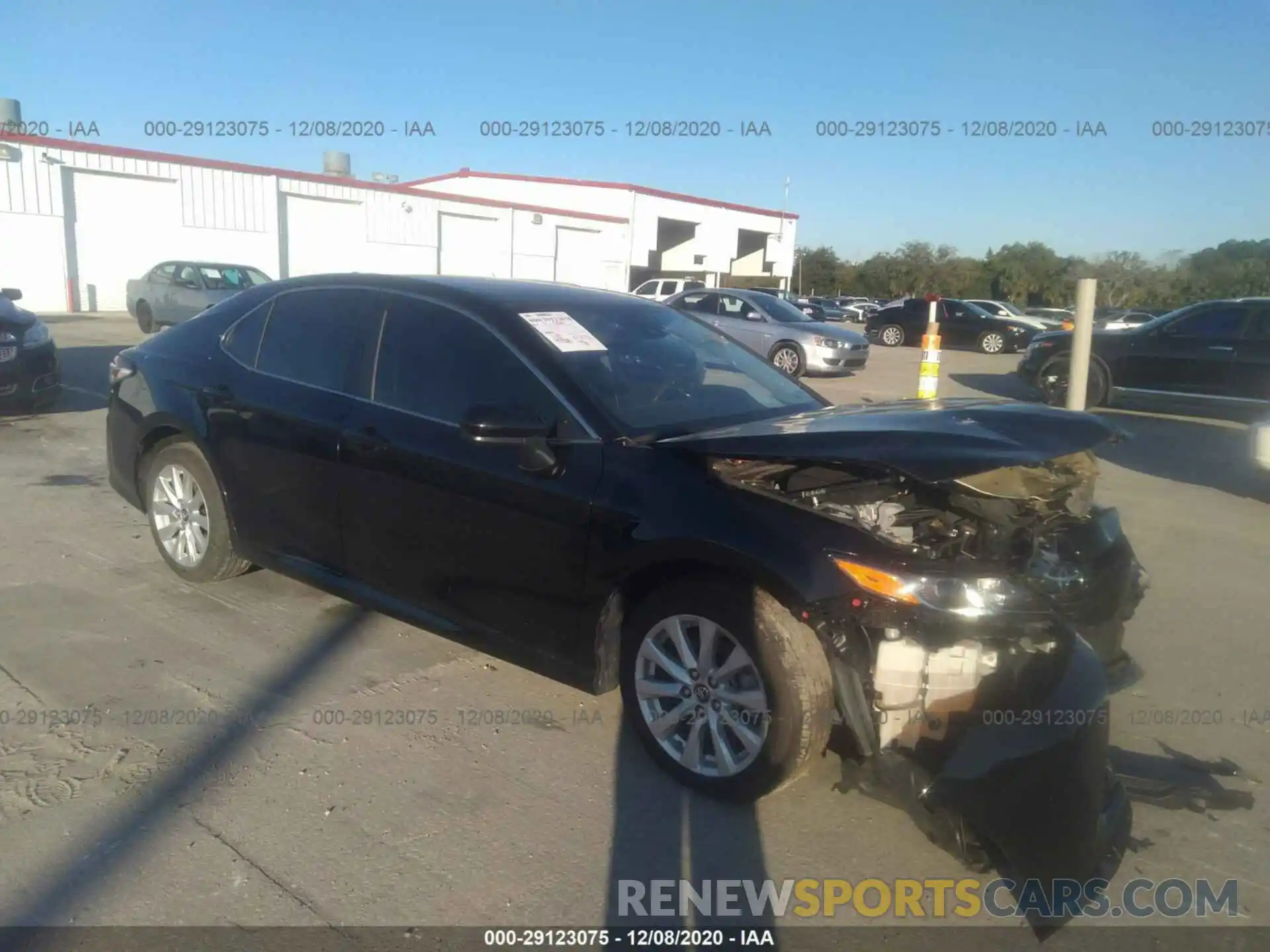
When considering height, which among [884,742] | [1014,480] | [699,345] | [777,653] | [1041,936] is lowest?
[1041,936]

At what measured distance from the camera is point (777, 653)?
3053 millimetres

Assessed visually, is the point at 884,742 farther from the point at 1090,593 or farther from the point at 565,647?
the point at 565,647

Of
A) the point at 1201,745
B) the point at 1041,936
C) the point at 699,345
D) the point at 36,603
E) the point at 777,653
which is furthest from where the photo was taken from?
the point at 36,603

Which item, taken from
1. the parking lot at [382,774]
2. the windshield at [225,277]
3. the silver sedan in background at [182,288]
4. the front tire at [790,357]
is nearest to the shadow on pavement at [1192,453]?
the parking lot at [382,774]

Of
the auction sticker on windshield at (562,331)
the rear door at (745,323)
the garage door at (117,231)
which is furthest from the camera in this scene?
the garage door at (117,231)

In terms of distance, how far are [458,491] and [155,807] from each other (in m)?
1.47

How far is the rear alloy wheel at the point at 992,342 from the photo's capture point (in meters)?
26.1

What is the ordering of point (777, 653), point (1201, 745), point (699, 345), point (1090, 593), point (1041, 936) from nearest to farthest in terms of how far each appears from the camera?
point (1041, 936) < point (777, 653) < point (1090, 593) < point (1201, 745) < point (699, 345)

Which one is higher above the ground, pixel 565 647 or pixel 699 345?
pixel 699 345

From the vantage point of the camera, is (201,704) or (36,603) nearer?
(201,704)

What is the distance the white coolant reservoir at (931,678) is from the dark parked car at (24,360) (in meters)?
9.39

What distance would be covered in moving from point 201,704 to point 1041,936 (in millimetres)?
3099

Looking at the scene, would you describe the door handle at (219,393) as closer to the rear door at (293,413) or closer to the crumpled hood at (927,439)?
the rear door at (293,413)

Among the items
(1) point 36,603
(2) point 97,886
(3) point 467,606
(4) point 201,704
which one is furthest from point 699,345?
(1) point 36,603
